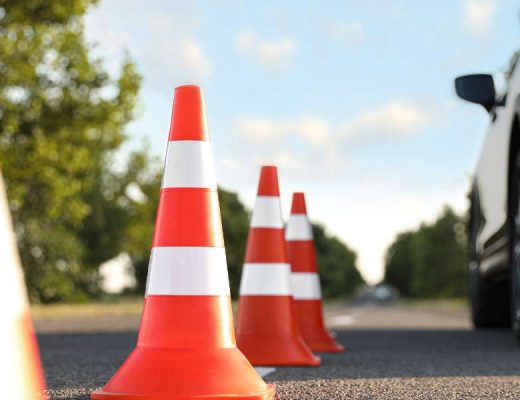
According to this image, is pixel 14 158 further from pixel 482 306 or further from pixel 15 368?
pixel 15 368

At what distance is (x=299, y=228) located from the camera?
9.09 meters

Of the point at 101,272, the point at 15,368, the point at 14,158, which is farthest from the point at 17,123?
the point at 101,272

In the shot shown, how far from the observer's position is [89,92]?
75.5 feet

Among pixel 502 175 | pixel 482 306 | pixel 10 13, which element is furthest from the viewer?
pixel 10 13

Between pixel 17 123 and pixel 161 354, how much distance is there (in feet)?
60.7

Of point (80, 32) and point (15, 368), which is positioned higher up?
point (80, 32)

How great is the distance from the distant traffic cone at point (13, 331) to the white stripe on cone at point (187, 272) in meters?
1.60

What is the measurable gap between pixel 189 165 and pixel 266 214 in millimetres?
2234

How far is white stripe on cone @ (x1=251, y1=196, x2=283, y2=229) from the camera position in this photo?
707 centimetres

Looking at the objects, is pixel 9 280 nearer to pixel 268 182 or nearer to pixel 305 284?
pixel 268 182

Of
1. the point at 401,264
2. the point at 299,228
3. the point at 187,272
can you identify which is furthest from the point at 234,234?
the point at 401,264

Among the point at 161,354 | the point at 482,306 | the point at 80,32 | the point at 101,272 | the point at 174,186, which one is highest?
the point at 80,32

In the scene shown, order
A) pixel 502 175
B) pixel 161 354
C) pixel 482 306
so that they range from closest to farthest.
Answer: pixel 161 354 < pixel 502 175 < pixel 482 306

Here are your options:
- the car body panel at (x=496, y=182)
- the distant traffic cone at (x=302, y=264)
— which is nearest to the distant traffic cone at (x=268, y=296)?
the car body panel at (x=496, y=182)
